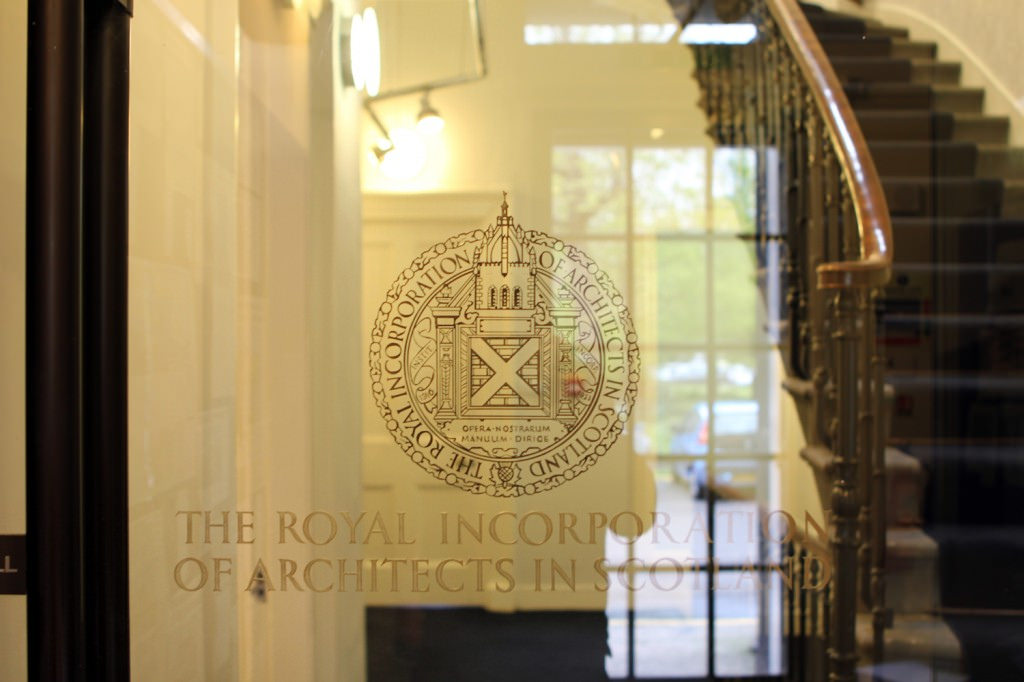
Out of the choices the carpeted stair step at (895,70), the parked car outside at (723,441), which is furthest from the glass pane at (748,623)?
the carpeted stair step at (895,70)

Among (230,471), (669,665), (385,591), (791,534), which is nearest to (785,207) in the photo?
(791,534)

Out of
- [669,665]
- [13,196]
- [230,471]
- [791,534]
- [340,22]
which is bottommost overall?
[669,665]

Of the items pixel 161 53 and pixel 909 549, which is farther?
pixel 909 549

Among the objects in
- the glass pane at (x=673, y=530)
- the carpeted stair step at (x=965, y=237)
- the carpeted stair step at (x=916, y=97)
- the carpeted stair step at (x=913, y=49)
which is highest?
the carpeted stair step at (x=913, y=49)

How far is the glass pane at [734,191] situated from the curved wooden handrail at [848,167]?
6.5 inches

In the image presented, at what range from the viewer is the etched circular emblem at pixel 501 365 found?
1400 millimetres

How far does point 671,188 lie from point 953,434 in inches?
36.0

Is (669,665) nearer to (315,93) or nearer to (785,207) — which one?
(785,207)

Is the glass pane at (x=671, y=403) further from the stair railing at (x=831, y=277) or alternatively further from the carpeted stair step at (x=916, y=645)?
the carpeted stair step at (x=916, y=645)

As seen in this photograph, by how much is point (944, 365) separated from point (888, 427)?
7.1 inches

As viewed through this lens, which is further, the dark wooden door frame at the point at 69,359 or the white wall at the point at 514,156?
the white wall at the point at 514,156

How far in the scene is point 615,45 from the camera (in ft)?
4.92

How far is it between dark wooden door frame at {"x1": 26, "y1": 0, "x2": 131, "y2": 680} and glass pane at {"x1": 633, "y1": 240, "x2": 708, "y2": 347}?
2.93 feet

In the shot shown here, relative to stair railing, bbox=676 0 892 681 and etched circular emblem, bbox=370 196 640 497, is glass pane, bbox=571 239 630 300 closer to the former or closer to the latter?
etched circular emblem, bbox=370 196 640 497
